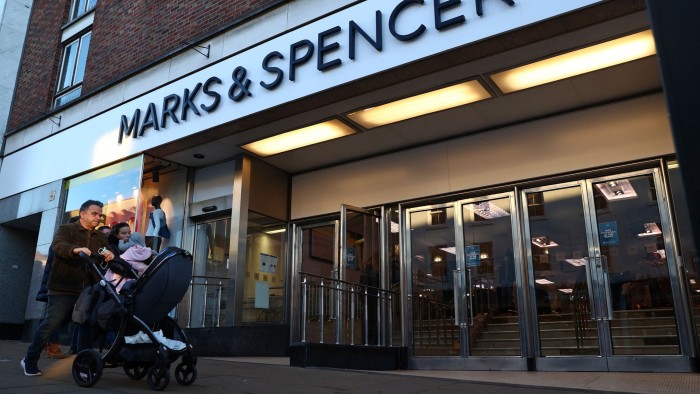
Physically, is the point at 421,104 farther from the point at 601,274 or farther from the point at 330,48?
the point at 601,274

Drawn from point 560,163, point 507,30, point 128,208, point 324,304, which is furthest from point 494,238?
point 128,208

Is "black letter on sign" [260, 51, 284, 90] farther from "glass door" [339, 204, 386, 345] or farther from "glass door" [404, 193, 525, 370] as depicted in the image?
"glass door" [404, 193, 525, 370]

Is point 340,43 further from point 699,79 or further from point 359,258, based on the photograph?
point 699,79

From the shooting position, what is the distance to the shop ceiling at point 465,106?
5.64 meters

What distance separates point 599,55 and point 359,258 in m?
4.49

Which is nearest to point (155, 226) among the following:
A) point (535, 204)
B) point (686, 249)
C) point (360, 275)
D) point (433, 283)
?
point (360, 275)

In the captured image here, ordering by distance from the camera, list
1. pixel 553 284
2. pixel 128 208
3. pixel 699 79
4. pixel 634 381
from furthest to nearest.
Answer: pixel 128 208 → pixel 553 284 → pixel 634 381 → pixel 699 79

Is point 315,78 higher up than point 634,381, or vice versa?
point 315,78

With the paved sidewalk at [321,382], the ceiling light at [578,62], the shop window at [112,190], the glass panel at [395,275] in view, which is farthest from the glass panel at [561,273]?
the shop window at [112,190]

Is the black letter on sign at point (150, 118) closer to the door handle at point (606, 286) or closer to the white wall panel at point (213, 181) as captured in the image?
the white wall panel at point (213, 181)

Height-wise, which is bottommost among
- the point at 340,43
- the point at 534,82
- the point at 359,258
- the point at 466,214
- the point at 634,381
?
the point at 634,381

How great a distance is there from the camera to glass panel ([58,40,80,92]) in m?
12.7

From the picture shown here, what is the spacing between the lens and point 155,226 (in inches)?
385

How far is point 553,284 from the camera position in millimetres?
7301
